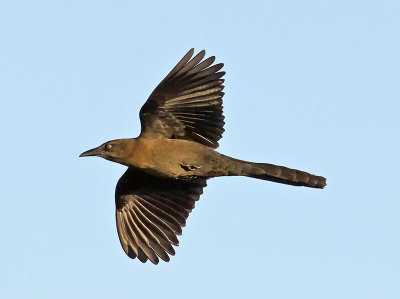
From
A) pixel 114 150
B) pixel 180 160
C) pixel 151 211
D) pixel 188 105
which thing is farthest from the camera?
pixel 151 211

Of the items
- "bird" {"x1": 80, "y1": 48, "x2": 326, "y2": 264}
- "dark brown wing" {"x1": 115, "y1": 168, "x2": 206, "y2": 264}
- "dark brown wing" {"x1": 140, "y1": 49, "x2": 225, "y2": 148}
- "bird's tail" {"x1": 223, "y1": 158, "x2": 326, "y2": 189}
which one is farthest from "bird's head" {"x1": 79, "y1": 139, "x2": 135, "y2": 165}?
"bird's tail" {"x1": 223, "y1": 158, "x2": 326, "y2": 189}

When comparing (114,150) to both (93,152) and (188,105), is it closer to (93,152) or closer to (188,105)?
(93,152)

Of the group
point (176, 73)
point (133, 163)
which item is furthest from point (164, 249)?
point (176, 73)

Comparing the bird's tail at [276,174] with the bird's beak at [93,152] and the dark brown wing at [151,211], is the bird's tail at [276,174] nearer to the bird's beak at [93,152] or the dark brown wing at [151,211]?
the dark brown wing at [151,211]

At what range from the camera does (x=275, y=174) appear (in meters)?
14.4

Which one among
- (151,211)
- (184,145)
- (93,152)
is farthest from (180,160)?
(151,211)

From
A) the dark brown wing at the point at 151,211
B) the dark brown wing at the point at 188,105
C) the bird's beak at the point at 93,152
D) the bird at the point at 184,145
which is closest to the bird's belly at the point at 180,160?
the bird at the point at 184,145

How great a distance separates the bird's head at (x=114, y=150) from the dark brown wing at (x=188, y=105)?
0.31m

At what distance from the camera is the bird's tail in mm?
14273

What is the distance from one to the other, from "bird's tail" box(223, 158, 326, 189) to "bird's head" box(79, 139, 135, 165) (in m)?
1.60

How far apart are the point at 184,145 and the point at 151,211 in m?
1.76

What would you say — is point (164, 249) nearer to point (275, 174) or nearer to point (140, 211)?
point (140, 211)

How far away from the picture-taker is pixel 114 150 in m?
14.2

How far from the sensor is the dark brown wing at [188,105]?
14.1 m
